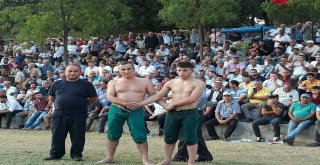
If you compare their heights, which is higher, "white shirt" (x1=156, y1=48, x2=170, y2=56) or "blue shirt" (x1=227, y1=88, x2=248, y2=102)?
"white shirt" (x1=156, y1=48, x2=170, y2=56)

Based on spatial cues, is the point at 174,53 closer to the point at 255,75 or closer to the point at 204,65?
the point at 204,65

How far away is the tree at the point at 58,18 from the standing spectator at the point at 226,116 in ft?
31.8

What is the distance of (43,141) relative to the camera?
16.0 metres

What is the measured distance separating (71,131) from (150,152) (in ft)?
6.84

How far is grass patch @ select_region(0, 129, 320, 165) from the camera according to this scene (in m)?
11.8

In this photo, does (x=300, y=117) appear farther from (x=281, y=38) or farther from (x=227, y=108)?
(x=281, y=38)

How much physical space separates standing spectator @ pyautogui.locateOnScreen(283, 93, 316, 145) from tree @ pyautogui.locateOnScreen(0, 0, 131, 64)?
11282 mm

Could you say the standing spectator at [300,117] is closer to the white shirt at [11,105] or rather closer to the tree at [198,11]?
the white shirt at [11,105]

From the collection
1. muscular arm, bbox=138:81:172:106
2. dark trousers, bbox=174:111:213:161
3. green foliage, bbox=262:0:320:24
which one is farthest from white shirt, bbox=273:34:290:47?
muscular arm, bbox=138:81:172:106

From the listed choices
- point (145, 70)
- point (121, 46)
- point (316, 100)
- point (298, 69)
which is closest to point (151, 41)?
point (121, 46)

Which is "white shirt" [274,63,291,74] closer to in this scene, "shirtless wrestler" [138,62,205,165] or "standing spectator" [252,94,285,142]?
"standing spectator" [252,94,285,142]

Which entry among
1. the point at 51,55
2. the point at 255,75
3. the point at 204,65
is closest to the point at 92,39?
the point at 51,55

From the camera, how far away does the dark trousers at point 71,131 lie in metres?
11.7

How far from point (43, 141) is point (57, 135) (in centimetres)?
440
